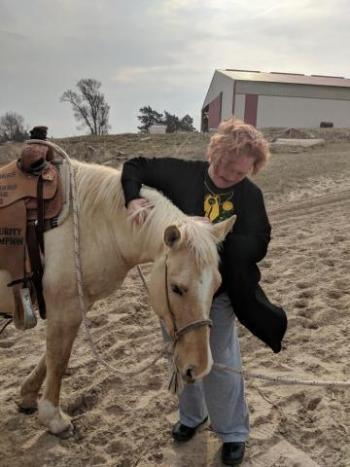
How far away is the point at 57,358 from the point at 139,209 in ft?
3.36

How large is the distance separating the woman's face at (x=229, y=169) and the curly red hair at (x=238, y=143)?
0.02 meters

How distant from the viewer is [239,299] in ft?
7.04

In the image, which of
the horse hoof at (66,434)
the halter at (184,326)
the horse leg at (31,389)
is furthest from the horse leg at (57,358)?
the halter at (184,326)

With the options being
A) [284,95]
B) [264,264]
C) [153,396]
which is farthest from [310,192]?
[284,95]

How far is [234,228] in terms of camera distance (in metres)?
2.21

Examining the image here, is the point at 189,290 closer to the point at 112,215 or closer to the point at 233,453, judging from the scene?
the point at 112,215

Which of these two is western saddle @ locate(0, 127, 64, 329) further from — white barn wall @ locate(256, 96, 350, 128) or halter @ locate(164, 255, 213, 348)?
white barn wall @ locate(256, 96, 350, 128)

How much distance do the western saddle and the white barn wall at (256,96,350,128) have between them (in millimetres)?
30021

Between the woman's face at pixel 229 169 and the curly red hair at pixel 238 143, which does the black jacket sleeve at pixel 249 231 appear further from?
the curly red hair at pixel 238 143

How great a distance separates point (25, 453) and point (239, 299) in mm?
1474

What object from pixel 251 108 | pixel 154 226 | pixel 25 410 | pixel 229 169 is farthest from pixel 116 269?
pixel 251 108

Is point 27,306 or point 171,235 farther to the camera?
point 27,306

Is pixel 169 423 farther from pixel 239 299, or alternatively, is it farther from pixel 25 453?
pixel 239 299

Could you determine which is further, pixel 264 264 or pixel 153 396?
pixel 264 264
